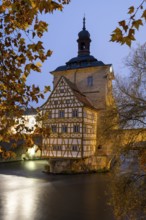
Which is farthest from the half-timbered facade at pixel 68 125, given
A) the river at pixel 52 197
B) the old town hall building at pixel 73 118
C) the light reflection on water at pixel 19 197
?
the light reflection on water at pixel 19 197

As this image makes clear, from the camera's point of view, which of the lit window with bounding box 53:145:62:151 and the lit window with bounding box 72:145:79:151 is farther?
the lit window with bounding box 53:145:62:151

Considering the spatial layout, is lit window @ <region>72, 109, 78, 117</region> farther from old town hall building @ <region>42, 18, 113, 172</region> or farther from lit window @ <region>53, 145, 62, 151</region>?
lit window @ <region>53, 145, 62, 151</region>

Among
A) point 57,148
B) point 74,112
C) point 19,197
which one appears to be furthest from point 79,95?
point 19,197

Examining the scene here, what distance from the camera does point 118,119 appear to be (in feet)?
23.3

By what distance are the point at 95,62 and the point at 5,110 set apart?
26.3m

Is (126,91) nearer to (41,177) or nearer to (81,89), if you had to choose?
(41,177)

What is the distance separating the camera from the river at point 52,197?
11.6 meters

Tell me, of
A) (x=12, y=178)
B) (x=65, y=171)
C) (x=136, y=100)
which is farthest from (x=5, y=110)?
(x=65, y=171)

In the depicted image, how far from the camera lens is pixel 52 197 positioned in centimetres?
1500

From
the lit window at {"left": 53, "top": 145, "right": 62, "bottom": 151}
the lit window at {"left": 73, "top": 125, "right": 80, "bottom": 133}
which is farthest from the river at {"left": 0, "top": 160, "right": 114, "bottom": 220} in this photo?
the lit window at {"left": 73, "top": 125, "right": 80, "bottom": 133}

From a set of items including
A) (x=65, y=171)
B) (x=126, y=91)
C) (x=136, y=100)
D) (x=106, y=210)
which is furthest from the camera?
(x=65, y=171)

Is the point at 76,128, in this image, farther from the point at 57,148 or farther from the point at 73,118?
the point at 57,148

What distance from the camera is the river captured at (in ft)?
38.2

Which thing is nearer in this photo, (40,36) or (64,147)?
(40,36)
